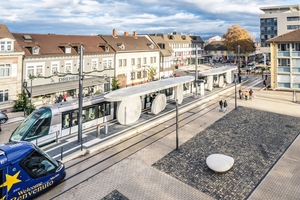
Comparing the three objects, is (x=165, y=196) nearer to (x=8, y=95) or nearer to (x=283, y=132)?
(x=283, y=132)

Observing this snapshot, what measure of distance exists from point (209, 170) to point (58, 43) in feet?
98.2

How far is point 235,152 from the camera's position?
17344 mm

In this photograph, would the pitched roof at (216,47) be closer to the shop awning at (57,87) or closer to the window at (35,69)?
the shop awning at (57,87)

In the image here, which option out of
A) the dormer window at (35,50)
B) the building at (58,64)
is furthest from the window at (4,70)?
the dormer window at (35,50)

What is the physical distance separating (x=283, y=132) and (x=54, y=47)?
97.5ft

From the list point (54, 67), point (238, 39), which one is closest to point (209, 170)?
point (54, 67)

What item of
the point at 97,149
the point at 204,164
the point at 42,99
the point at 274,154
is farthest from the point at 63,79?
the point at 274,154

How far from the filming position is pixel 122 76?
1752 inches

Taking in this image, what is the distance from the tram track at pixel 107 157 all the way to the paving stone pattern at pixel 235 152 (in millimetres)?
2590

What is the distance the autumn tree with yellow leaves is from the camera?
248 ft

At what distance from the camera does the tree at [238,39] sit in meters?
75.6

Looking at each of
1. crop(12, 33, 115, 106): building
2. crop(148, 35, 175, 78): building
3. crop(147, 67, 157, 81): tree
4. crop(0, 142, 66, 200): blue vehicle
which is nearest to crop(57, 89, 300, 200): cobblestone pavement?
crop(0, 142, 66, 200): blue vehicle

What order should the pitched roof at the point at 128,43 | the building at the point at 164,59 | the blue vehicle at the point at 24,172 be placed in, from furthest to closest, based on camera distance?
the building at the point at 164,59 → the pitched roof at the point at 128,43 → the blue vehicle at the point at 24,172

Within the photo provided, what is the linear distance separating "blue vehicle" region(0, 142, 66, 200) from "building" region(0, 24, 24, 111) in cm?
2085
